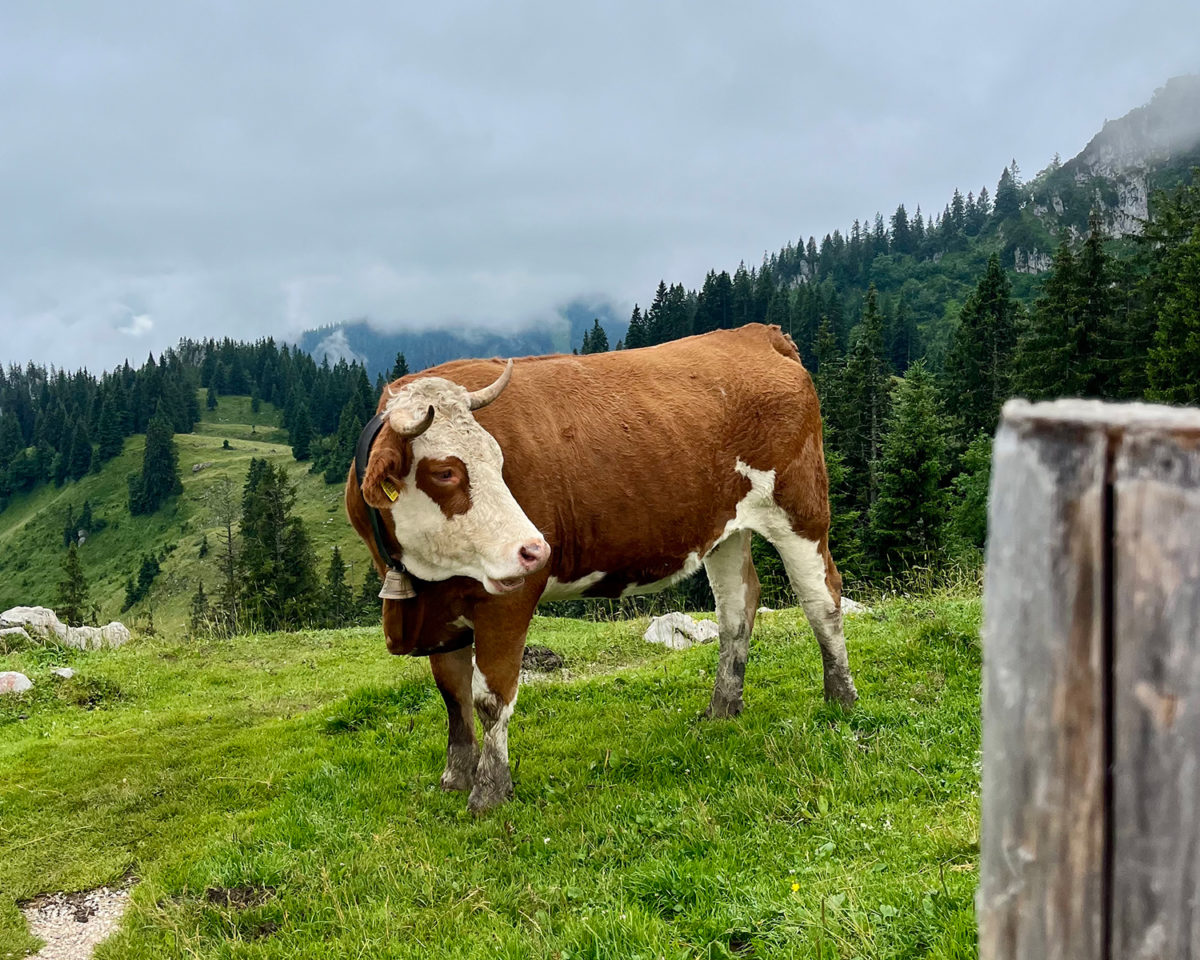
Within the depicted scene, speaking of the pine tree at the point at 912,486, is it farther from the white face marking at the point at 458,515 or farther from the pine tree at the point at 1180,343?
the white face marking at the point at 458,515

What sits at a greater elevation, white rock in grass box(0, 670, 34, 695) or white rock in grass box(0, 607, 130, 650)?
white rock in grass box(0, 670, 34, 695)

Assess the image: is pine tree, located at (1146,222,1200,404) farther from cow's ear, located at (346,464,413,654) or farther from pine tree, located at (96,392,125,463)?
pine tree, located at (96,392,125,463)

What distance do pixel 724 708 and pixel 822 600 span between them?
1499 mm

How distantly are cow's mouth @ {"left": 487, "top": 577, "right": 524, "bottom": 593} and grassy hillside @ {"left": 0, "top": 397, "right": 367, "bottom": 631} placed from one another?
98311 mm

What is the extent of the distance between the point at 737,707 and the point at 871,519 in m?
45.3

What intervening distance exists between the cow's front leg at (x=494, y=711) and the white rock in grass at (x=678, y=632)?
8.02 m

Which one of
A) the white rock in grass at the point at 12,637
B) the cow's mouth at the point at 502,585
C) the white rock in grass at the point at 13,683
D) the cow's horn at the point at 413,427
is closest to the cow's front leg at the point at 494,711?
the cow's mouth at the point at 502,585

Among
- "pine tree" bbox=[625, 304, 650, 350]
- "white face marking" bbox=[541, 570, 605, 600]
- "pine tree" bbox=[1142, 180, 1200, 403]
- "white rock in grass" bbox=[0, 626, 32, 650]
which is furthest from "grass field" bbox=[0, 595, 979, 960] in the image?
"pine tree" bbox=[625, 304, 650, 350]

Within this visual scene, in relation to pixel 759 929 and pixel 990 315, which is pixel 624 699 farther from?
pixel 990 315

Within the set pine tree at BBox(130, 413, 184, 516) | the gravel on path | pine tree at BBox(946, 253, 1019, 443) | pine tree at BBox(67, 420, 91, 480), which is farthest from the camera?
pine tree at BBox(67, 420, 91, 480)

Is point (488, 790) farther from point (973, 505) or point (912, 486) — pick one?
point (912, 486)

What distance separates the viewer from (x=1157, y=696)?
1243mm

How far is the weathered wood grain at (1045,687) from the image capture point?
1.26 meters

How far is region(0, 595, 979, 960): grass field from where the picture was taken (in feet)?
13.5
